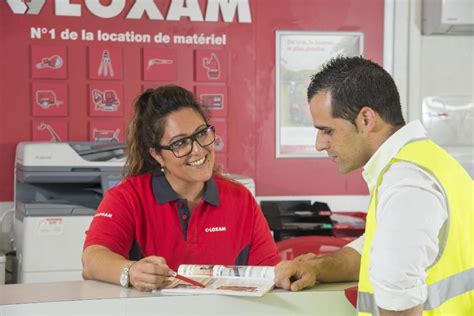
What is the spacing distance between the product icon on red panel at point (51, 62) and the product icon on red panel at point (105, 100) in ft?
0.90

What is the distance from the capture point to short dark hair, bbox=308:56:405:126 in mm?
1464

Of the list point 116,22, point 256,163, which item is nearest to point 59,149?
point 116,22

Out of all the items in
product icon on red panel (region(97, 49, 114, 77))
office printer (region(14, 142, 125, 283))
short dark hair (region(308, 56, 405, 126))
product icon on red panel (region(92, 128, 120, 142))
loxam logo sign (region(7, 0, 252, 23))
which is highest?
loxam logo sign (region(7, 0, 252, 23))

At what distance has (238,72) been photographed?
4.45m

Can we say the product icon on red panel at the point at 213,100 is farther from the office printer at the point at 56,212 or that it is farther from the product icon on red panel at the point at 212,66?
the office printer at the point at 56,212

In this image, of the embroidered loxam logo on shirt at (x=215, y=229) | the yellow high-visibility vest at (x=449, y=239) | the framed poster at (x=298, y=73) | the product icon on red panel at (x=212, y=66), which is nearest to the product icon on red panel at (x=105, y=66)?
the product icon on red panel at (x=212, y=66)

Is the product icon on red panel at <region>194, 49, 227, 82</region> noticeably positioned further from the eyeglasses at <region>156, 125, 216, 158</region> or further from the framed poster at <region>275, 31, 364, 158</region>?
the eyeglasses at <region>156, 125, 216, 158</region>

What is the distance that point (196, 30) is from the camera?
436 cm

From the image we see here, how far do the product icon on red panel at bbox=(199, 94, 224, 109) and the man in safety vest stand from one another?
2.90 metres

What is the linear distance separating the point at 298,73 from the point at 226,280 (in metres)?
3.06

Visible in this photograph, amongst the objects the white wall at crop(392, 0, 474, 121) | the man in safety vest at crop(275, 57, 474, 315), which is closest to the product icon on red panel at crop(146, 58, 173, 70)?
the white wall at crop(392, 0, 474, 121)

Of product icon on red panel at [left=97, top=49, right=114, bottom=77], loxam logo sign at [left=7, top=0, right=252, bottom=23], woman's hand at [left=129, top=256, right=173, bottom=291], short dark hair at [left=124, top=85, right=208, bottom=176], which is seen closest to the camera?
woman's hand at [left=129, top=256, right=173, bottom=291]

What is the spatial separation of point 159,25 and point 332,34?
120cm

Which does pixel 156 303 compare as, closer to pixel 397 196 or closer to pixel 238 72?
pixel 397 196
